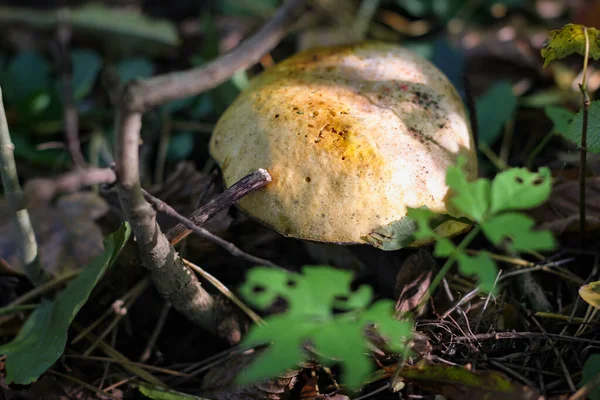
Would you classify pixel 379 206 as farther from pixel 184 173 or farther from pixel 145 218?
pixel 184 173

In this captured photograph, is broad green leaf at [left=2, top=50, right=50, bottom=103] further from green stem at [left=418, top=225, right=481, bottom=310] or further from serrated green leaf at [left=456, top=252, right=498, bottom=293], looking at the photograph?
serrated green leaf at [left=456, top=252, right=498, bottom=293]

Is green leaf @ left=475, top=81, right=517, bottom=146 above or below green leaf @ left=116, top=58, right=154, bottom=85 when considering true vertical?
above

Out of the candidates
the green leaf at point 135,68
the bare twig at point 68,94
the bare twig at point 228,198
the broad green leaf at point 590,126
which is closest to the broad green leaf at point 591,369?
the broad green leaf at point 590,126

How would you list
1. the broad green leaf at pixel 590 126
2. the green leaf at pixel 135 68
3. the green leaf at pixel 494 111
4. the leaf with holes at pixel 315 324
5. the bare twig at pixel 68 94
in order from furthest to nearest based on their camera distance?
the green leaf at pixel 135 68, the green leaf at pixel 494 111, the bare twig at pixel 68 94, the broad green leaf at pixel 590 126, the leaf with holes at pixel 315 324

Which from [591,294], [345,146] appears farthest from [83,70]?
[591,294]

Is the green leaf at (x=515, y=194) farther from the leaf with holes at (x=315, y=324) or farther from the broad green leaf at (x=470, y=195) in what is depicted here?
the leaf with holes at (x=315, y=324)

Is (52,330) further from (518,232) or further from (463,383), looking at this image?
(518,232)

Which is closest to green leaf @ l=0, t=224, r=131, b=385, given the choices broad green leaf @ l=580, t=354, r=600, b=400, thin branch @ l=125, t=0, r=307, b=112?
thin branch @ l=125, t=0, r=307, b=112
